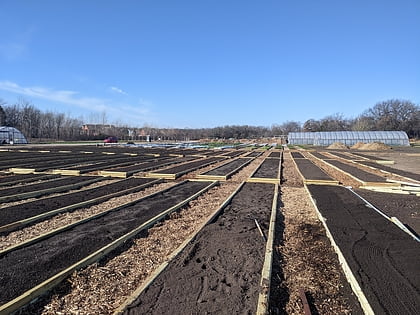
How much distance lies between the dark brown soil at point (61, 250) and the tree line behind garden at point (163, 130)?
60.9 metres

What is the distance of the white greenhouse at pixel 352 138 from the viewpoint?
4997 centimetres

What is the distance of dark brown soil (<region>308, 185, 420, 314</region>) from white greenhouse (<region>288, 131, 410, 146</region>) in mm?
51323

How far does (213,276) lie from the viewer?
11.0ft

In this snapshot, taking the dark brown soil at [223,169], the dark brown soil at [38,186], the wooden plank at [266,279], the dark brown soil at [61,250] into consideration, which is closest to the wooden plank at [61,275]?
the dark brown soil at [61,250]

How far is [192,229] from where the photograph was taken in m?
5.26

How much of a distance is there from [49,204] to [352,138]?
183ft

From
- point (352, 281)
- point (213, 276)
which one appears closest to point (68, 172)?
point (213, 276)

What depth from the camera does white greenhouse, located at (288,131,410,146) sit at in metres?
50.0

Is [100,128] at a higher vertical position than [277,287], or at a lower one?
higher

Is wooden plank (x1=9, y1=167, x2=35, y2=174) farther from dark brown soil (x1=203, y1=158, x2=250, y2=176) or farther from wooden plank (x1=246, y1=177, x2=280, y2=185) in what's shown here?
wooden plank (x1=246, y1=177, x2=280, y2=185)

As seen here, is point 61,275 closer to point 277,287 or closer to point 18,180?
point 277,287

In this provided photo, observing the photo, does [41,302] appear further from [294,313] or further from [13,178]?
[13,178]

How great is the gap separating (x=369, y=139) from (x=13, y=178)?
55718mm

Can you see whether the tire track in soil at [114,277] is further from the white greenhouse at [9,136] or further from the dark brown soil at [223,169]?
the white greenhouse at [9,136]
